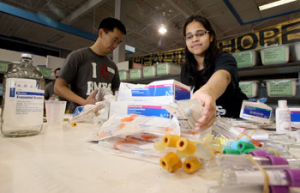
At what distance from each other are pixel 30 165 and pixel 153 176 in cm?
24

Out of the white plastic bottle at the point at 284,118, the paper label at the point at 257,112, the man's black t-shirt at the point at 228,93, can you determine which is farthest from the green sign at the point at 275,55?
the white plastic bottle at the point at 284,118

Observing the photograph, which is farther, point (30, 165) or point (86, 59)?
point (86, 59)

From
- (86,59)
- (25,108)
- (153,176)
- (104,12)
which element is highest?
(104,12)

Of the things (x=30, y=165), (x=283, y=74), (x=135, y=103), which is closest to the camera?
(x=30, y=165)

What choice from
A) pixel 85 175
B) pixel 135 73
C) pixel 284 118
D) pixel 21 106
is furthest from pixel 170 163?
pixel 135 73

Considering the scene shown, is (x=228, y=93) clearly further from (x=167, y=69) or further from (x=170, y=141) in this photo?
(x=167, y=69)

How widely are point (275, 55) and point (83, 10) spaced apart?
397 centimetres

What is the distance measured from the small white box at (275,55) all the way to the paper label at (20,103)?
7.42ft

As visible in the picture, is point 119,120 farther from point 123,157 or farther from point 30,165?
point 30,165

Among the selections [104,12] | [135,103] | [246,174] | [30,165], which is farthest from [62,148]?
[104,12]

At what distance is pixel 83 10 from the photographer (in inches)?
154

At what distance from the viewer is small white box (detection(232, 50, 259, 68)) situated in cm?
201

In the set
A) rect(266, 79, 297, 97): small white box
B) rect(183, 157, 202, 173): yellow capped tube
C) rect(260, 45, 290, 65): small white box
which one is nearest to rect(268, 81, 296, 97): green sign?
rect(266, 79, 297, 97): small white box

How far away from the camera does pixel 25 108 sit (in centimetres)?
52
